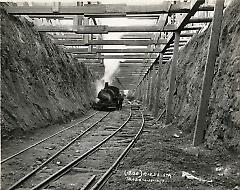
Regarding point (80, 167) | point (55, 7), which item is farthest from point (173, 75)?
point (80, 167)

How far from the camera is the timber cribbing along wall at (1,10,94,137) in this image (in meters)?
11.0

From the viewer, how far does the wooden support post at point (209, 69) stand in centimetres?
894

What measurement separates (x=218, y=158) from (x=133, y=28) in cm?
808

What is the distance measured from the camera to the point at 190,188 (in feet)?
19.6

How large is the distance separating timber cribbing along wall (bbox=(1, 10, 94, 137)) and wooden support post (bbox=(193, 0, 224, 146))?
6.25 m

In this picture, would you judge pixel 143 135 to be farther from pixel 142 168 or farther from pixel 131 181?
pixel 131 181

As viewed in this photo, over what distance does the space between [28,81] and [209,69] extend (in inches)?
316

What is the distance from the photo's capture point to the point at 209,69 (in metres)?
9.21

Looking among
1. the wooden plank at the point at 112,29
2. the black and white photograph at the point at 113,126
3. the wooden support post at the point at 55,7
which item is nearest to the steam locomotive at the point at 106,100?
the black and white photograph at the point at 113,126

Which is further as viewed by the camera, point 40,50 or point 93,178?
point 40,50

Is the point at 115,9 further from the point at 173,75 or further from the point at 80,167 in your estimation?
the point at 80,167

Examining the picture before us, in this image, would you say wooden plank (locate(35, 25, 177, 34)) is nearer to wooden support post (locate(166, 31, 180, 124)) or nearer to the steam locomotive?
wooden support post (locate(166, 31, 180, 124))

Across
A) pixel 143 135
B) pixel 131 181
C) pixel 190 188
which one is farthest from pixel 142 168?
Answer: pixel 143 135

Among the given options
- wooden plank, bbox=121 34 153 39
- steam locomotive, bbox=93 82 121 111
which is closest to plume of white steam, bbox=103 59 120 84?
steam locomotive, bbox=93 82 121 111
